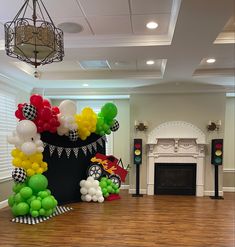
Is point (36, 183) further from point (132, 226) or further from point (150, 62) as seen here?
point (150, 62)

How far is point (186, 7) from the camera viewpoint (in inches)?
97.1

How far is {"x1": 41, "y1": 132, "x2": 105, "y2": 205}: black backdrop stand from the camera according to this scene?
5.04 metres

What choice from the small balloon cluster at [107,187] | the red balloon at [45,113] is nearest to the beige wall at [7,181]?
the red balloon at [45,113]

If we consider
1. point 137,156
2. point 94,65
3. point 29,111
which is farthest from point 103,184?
point 94,65

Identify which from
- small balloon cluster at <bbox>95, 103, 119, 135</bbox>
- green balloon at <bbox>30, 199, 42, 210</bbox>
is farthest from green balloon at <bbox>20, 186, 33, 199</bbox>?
small balloon cluster at <bbox>95, 103, 119, 135</bbox>

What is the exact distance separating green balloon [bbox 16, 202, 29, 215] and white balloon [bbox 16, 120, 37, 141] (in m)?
1.10

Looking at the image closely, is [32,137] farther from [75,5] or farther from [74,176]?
[75,5]

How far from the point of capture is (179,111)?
21.4 feet

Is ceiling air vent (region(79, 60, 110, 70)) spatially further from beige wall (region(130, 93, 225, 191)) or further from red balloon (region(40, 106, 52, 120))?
beige wall (region(130, 93, 225, 191))

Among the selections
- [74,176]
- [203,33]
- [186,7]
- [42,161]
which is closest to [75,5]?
[186,7]

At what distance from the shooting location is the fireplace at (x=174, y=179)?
21.0ft

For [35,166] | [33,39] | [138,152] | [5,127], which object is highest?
[33,39]

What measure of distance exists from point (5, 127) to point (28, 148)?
155 cm

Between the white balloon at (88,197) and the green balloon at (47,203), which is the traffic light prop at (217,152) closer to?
the white balloon at (88,197)
